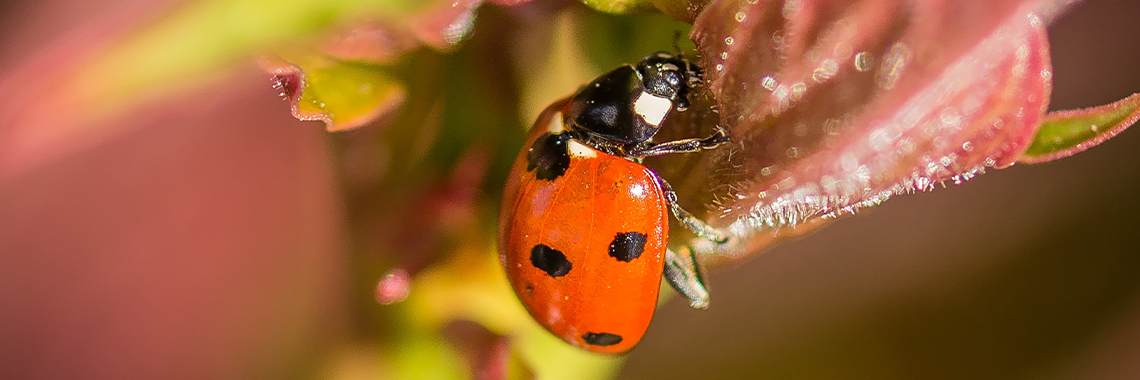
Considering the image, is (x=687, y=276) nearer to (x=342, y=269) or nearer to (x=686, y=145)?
(x=686, y=145)

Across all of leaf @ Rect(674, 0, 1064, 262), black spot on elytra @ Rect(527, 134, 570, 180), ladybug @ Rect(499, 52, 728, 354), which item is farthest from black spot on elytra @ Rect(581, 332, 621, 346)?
leaf @ Rect(674, 0, 1064, 262)

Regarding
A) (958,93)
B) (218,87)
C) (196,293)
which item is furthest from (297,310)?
(958,93)

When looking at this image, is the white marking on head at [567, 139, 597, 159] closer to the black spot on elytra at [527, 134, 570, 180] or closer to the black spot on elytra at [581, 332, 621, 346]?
the black spot on elytra at [527, 134, 570, 180]

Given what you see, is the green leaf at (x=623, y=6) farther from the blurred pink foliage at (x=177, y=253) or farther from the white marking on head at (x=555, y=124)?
the blurred pink foliage at (x=177, y=253)

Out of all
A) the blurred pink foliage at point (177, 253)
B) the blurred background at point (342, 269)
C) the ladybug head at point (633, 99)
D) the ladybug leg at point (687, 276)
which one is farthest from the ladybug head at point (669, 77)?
the blurred pink foliage at point (177, 253)

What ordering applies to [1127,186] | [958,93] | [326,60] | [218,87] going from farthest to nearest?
[1127,186] → [218,87] → [326,60] → [958,93]

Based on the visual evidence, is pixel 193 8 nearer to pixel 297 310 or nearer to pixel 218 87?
pixel 218 87
